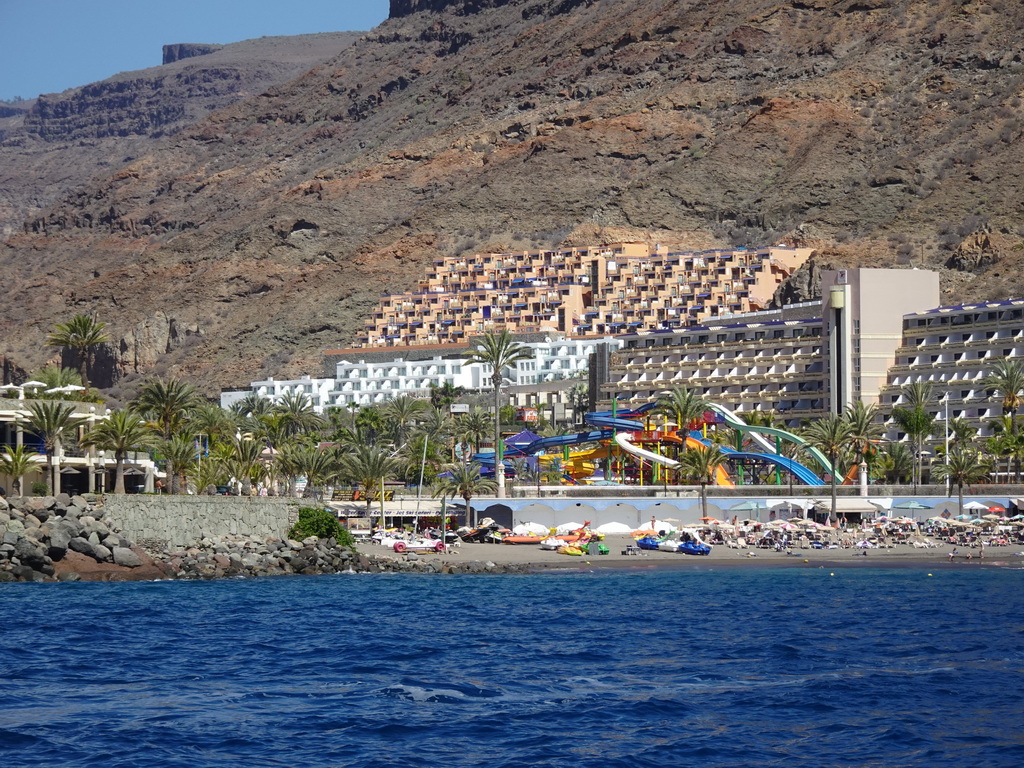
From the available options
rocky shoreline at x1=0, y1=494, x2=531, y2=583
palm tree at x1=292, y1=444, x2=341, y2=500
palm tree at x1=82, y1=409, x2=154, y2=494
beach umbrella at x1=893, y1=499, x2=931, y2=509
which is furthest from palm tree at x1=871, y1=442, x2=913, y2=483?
palm tree at x1=82, y1=409, x2=154, y2=494

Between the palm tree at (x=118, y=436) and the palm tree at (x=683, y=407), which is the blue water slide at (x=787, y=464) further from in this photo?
the palm tree at (x=118, y=436)

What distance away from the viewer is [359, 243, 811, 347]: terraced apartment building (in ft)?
610

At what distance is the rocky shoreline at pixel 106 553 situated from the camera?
2623 inches

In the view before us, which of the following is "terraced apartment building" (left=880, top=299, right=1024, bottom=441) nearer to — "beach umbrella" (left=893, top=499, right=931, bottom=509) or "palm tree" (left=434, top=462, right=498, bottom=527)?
"beach umbrella" (left=893, top=499, right=931, bottom=509)

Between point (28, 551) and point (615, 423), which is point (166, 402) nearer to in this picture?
point (28, 551)

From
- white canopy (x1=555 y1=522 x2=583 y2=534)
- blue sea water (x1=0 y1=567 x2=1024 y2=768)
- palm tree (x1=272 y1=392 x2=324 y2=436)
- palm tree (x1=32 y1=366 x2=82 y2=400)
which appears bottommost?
blue sea water (x1=0 y1=567 x2=1024 y2=768)

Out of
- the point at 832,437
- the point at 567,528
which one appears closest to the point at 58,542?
the point at 567,528

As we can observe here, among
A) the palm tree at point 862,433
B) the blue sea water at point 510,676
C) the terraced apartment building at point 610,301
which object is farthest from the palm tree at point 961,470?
the terraced apartment building at point 610,301

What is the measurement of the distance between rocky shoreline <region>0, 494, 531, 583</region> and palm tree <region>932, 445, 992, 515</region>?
35188 mm

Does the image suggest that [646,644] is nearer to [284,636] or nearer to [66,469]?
[284,636]

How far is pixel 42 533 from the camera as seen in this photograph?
220 feet

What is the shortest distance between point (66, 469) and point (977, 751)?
55.5 metres

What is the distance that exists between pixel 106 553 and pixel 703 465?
3575cm

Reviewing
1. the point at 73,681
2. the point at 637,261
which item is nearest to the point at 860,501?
the point at 73,681
